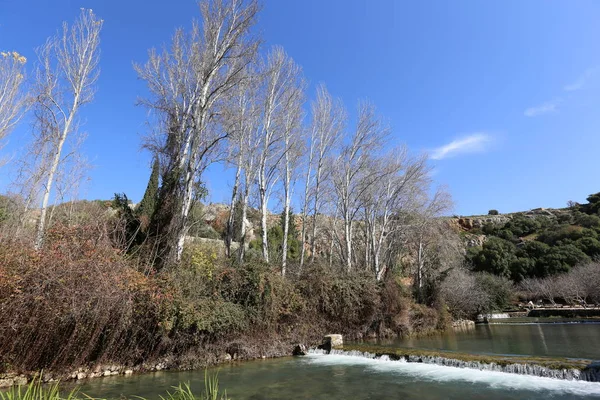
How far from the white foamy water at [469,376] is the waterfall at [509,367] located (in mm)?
164

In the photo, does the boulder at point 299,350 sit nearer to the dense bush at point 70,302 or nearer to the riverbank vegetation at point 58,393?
the dense bush at point 70,302

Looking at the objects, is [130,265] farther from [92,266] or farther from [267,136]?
[267,136]

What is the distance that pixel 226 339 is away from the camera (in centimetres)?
1189

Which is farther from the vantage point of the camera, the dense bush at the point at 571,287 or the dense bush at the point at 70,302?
the dense bush at the point at 571,287

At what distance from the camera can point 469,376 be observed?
345 inches

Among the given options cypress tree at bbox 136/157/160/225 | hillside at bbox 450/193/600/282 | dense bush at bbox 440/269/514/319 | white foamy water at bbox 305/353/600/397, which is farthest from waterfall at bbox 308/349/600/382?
hillside at bbox 450/193/600/282

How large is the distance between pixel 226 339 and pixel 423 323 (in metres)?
13.5

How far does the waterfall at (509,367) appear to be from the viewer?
7.79 metres

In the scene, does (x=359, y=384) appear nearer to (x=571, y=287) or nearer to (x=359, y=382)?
(x=359, y=382)

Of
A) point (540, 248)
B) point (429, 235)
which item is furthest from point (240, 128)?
point (540, 248)

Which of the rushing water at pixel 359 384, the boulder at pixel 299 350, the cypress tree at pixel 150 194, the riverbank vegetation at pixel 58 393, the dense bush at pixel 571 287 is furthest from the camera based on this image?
the dense bush at pixel 571 287

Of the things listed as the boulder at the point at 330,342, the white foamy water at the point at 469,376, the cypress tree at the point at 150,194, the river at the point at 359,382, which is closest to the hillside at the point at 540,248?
the river at the point at 359,382

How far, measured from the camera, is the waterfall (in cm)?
779

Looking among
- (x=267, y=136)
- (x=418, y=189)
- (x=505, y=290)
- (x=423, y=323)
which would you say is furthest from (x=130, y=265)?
(x=505, y=290)
